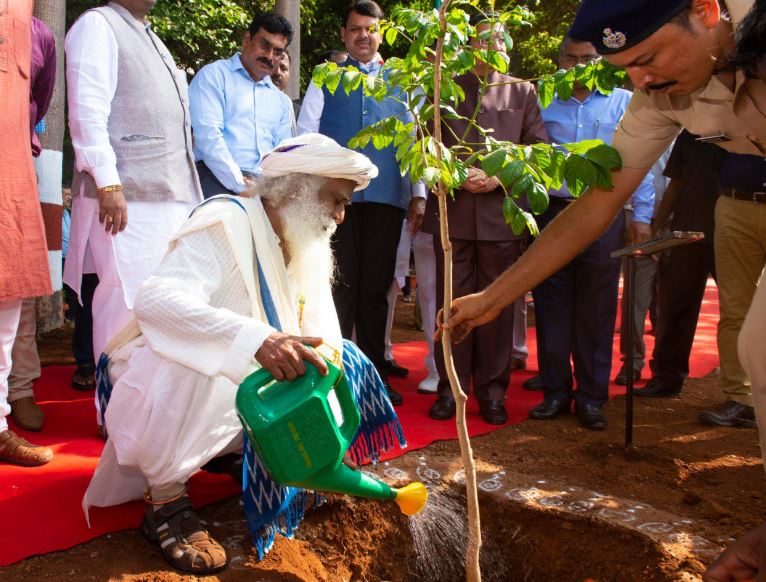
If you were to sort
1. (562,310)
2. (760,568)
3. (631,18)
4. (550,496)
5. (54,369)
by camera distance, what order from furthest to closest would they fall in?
(54,369) → (562,310) → (550,496) → (631,18) → (760,568)

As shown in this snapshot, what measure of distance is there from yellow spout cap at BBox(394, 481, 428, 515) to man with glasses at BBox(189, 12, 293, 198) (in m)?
2.23

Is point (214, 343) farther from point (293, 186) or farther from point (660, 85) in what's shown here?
point (660, 85)

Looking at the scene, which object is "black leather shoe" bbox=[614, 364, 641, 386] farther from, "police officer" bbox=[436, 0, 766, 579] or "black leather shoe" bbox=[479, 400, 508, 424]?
"police officer" bbox=[436, 0, 766, 579]

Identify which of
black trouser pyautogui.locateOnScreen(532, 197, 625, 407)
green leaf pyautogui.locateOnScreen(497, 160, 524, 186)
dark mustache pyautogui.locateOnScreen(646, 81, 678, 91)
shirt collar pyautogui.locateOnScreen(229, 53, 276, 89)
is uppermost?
shirt collar pyautogui.locateOnScreen(229, 53, 276, 89)

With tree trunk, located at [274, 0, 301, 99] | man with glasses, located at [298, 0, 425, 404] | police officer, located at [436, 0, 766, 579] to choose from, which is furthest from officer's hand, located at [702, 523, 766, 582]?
tree trunk, located at [274, 0, 301, 99]

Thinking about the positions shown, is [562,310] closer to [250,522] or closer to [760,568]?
[250,522]

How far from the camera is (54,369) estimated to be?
4.92 meters

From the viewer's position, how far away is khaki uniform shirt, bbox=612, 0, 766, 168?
195cm

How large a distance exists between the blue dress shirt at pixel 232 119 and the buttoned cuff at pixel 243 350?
210 cm

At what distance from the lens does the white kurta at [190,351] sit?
243 centimetres

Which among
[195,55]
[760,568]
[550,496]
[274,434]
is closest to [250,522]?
[274,434]

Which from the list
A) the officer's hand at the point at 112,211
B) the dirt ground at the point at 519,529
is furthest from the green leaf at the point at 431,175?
the officer's hand at the point at 112,211

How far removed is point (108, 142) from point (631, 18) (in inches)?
97.2

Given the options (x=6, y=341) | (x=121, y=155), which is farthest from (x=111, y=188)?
(x=6, y=341)
